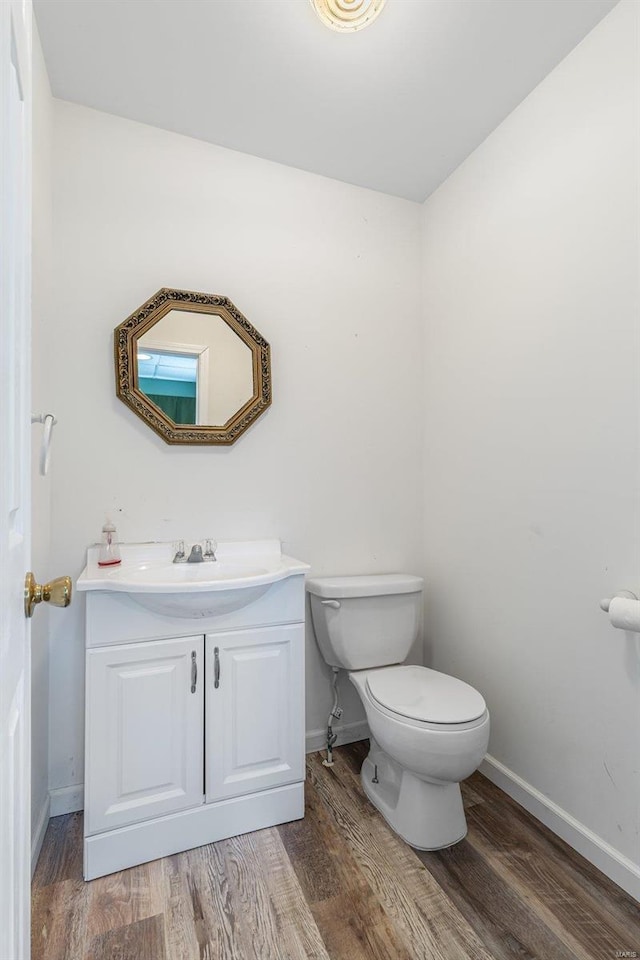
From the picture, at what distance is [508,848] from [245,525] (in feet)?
4.50

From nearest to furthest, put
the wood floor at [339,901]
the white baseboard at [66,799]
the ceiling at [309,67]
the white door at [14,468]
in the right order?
the white door at [14,468]
the wood floor at [339,901]
the ceiling at [309,67]
the white baseboard at [66,799]

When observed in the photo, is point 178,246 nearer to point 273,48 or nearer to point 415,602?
point 273,48

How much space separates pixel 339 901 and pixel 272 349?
1838 mm

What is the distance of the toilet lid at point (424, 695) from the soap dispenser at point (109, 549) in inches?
39.0

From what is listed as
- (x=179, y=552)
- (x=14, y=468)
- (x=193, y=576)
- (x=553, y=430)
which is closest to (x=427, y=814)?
(x=193, y=576)

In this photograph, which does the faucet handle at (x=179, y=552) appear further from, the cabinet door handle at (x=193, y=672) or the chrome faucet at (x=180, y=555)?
the cabinet door handle at (x=193, y=672)

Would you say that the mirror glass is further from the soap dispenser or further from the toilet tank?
the toilet tank

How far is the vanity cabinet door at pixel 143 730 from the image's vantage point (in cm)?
134

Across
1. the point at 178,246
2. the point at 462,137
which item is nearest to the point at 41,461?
the point at 178,246

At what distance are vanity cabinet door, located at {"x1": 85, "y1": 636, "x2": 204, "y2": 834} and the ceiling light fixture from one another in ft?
6.00

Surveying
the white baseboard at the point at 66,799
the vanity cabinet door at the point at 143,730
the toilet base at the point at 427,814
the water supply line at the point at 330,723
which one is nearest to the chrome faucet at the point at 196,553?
the vanity cabinet door at the point at 143,730

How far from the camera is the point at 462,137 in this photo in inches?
73.2

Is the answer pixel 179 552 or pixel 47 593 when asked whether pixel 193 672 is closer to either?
pixel 179 552

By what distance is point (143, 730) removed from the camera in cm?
139
